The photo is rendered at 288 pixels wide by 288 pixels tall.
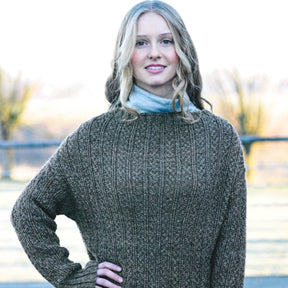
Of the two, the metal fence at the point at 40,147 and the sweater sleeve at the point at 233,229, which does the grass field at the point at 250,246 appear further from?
the sweater sleeve at the point at 233,229

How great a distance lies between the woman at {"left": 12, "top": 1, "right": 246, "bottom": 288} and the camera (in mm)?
→ 1542

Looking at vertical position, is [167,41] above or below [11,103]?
above

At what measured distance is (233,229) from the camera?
158 cm

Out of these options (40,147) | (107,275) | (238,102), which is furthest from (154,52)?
(238,102)

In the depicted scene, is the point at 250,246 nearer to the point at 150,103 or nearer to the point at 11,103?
the point at 150,103

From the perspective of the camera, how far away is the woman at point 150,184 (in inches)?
60.7

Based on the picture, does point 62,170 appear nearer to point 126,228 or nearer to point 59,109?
point 126,228

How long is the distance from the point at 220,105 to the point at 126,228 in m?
2.87

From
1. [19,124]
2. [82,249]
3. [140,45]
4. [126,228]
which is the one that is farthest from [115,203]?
[19,124]

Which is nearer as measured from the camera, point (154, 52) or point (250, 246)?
point (154, 52)

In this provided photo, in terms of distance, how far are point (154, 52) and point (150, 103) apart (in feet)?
0.52

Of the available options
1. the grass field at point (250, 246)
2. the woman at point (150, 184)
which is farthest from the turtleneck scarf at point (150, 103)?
the grass field at point (250, 246)

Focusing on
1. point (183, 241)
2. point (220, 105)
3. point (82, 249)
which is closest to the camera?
point (183, 241)

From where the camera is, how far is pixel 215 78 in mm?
4375
